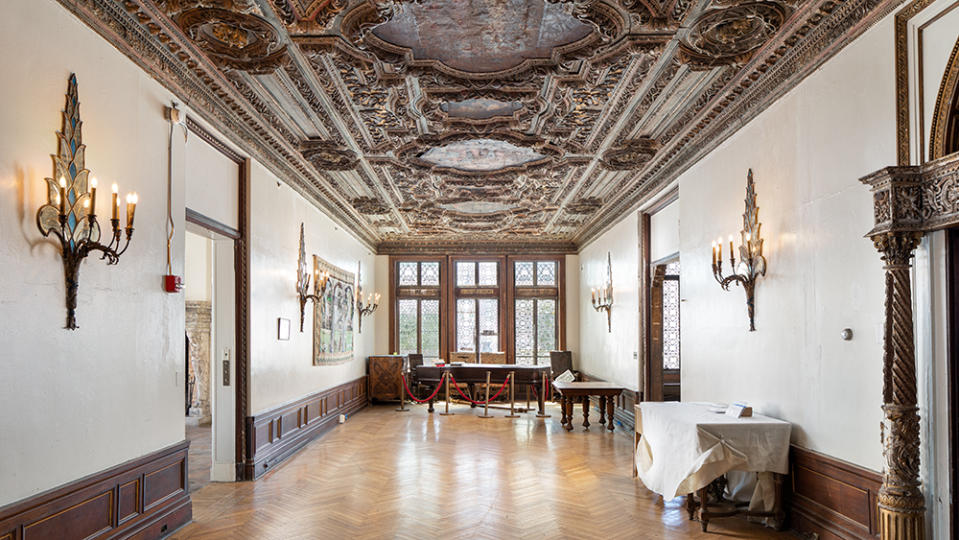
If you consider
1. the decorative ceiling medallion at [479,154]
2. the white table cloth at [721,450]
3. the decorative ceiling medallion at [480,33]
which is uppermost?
the decorative ceiling medallion at [480,33]

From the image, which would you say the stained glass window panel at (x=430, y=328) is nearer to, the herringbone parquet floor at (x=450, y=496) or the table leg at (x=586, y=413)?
the table leg at (x=586, y=413)

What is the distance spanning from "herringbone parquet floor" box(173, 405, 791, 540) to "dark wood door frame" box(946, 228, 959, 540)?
74.3 inches

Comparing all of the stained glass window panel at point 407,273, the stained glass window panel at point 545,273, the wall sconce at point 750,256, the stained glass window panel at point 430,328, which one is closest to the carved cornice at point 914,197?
the wall sconce at point 750,256

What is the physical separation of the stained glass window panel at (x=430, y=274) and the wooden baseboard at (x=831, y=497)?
1281 cm

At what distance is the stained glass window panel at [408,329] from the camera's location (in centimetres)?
1741

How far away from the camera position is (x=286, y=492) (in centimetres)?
682

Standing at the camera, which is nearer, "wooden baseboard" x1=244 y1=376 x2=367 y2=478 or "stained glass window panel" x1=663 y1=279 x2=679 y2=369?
"wooden baseboard" x1=244 y1=376 x2=367 y2=478

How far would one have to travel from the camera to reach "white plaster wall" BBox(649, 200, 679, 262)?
30.2ft

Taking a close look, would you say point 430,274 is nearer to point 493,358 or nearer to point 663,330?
point 493,358

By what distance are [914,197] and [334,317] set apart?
9591 mm

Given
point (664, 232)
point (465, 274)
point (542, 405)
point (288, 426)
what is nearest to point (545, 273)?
point (465, 274)

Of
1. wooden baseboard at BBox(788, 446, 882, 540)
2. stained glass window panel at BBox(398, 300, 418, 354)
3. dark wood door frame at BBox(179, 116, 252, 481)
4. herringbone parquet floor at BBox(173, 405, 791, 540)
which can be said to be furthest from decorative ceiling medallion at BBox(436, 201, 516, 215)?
wooden baseboard at BBox(788, 446, 882, 540)

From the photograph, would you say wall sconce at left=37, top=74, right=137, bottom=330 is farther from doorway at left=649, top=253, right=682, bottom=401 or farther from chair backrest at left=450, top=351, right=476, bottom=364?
chair backrest at left=450, top=351, right=476, bottom=364

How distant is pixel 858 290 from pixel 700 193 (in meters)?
3.40
